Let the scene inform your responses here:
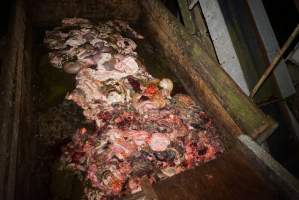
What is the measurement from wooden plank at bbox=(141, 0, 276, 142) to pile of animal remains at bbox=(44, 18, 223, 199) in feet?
0.96

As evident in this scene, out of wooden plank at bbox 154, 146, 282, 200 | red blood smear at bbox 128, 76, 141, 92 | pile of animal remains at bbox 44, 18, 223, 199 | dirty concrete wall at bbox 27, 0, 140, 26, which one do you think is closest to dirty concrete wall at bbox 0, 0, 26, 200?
pile of animal remains at bbox 44, 18, 223, 199

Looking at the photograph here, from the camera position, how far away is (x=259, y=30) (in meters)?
3.40

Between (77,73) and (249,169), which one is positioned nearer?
(249,169)

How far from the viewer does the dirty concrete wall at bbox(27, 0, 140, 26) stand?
5105 mm

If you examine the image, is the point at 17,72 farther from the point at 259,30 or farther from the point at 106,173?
the point at 259,30

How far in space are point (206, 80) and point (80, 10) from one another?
3.33 metres

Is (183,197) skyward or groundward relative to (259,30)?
groundward

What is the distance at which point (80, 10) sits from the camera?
5488 millimetres

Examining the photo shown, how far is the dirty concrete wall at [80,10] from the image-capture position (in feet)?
16.8

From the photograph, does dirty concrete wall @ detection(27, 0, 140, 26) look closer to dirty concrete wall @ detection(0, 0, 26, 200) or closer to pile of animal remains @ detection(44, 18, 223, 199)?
pile of animal remains @ detection(44, 18, 223, 199)

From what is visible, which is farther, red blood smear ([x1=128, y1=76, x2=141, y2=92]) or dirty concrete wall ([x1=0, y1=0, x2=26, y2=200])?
red blood smear ([x1=128, y1=76, x2=141, y2=92])

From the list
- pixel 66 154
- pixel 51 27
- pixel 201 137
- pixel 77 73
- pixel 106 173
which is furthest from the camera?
pixel 51 27

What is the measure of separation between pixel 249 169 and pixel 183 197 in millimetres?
768

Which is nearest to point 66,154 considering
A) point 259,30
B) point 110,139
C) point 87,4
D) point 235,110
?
point 110,139
